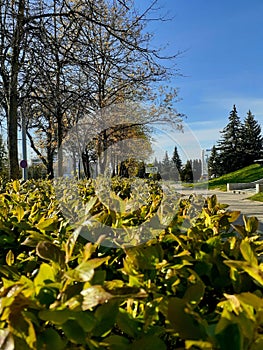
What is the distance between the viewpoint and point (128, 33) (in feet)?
25.5

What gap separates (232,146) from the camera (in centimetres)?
5234

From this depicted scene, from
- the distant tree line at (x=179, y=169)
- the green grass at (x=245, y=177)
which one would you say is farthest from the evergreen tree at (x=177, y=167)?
the green grass at (x=245, y=177)

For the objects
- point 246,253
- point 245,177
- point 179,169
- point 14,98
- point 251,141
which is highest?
point 251,141

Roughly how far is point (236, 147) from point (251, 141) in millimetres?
2136

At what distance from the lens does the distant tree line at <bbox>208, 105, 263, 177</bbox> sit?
160 feet

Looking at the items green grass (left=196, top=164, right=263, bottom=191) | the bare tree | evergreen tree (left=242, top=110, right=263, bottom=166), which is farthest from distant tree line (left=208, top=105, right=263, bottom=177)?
the bare tree

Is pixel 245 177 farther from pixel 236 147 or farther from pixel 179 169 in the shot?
pixel 179 169

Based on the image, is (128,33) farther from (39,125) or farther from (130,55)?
(39,125)

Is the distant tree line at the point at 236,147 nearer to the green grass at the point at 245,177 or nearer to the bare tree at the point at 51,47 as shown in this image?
the green grass at the point at 245,177

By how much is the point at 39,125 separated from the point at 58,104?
38.1ft

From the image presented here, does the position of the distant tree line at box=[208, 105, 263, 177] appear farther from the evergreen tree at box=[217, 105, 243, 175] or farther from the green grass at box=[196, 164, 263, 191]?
the green grass at box=[196, 164, 263, 191]

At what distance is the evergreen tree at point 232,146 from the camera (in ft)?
160

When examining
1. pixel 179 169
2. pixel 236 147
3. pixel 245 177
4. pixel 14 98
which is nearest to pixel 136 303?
pixel 179 169

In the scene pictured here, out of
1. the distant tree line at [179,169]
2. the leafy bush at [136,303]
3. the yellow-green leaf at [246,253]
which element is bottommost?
the leafy bush at [136,303]
